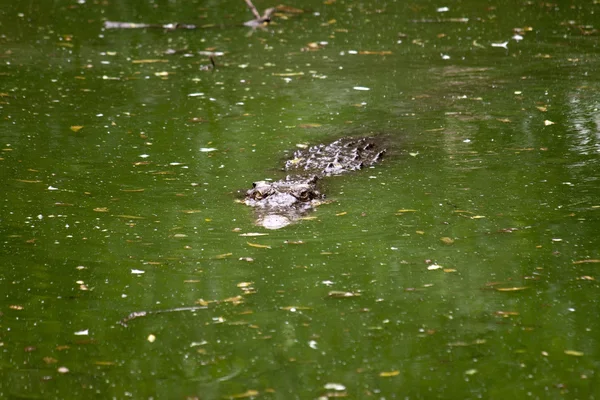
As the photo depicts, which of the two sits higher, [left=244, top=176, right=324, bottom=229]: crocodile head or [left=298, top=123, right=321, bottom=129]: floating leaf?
[left=244, top=176, right=324, bottom=229]: crocodile head

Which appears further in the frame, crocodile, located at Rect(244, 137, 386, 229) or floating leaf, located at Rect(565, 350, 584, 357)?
crocodile, located at Rect(244, 137, 386, 229)

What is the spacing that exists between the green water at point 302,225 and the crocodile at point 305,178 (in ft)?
0.42

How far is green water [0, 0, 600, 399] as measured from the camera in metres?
4.40

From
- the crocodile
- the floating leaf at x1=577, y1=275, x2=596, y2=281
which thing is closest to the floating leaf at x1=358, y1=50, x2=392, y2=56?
the crocodile

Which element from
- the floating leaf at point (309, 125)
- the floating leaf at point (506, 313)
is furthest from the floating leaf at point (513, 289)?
the floating leaf at point (309, 125)

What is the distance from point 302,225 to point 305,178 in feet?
3.07

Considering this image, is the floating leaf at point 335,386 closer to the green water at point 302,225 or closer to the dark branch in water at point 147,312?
the green water at point 302,225

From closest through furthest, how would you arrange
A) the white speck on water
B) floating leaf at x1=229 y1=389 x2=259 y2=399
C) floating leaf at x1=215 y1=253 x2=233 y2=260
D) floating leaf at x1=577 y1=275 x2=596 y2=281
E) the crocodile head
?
floating leaf at x1=229 y1=389 x2=259 y2=399 < floating leaf at x1=577 y1=275 x2=596 y2=281 < floating leaf at x1=215 y1=253 x2=233 y2=260 < the crocodile head < the white speck on water

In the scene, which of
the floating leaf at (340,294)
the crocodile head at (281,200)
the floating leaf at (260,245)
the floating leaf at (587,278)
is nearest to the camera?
the floating leaf at (340,294)

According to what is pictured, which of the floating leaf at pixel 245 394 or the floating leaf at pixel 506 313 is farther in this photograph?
the floating leaf at pixel 506 313

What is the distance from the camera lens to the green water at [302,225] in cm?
440

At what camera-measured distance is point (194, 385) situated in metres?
4.21

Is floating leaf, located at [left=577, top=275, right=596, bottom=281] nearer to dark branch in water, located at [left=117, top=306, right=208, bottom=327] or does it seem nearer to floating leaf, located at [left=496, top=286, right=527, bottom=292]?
floating leaf, located at [left=496, top=286, right=527, bottom=292]

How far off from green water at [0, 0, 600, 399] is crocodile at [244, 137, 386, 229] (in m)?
0.13
